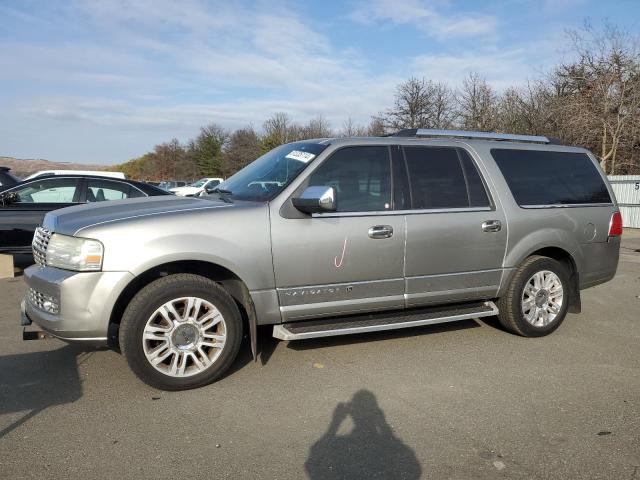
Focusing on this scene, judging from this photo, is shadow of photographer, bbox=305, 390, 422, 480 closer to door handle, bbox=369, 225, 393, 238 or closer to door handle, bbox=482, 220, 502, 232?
door handle, bbox=369, 225, 393, 238

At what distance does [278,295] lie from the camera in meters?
4.10

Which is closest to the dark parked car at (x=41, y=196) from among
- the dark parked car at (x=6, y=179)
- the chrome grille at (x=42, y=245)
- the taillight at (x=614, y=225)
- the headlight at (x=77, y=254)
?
the dark parked car at (x=6, y=179)

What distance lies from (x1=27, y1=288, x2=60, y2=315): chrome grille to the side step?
5.22ft

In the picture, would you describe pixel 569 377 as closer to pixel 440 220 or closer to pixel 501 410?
pixel 501 410

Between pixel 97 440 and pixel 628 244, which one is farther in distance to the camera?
pixel 628 244

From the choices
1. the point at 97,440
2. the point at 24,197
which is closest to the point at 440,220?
the point at 97,440

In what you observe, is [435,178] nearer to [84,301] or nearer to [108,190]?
[84,301]

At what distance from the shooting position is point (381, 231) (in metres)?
4.32

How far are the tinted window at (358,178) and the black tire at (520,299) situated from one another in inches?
63.3

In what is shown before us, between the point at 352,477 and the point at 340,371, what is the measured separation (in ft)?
4.94

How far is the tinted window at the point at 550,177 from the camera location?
5129 mm

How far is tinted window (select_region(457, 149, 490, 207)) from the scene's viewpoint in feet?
15.9

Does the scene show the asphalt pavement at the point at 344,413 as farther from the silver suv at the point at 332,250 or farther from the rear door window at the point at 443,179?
the rear door window at the point at 443,179

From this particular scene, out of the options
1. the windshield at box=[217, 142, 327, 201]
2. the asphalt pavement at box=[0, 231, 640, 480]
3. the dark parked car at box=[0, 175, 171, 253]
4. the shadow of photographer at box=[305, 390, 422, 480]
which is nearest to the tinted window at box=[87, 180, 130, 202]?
the dark parked car at box=[0, 175, 171, 253]
